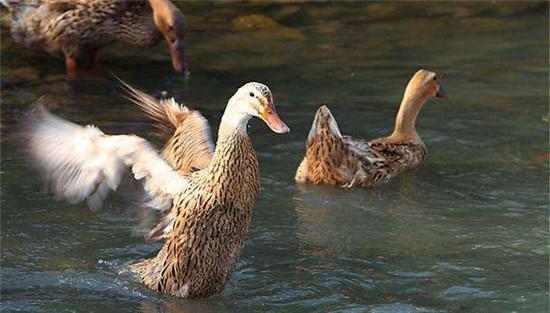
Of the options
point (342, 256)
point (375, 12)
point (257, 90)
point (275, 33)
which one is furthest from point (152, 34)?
point (257, 90)

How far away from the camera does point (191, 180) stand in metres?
6.80

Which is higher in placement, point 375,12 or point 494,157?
point 375,12

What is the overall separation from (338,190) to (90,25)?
12.5ft

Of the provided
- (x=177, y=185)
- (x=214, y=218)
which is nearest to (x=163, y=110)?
(x=177, y=185)

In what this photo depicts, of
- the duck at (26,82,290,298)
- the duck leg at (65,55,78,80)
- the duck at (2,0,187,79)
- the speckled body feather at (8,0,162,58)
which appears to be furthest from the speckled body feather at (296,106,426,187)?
the duck leg at (65,55,78,80)

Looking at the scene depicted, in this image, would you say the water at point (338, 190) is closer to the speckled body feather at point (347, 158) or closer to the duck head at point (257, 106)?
the speckled body feather at point (347, 158)

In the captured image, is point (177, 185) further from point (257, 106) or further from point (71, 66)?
point (71, 66)

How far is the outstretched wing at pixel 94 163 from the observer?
677 cm

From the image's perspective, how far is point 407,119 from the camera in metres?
10.1

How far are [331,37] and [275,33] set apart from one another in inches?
25.2

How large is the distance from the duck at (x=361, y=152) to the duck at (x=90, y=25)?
2614 mm

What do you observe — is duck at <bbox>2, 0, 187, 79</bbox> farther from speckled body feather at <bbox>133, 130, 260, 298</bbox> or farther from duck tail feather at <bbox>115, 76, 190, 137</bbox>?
speckled body feather at <bbox>133, 130, 260, 298</bbox>

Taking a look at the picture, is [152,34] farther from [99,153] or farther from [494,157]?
[99,153]

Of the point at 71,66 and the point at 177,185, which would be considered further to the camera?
the point at 71,66
